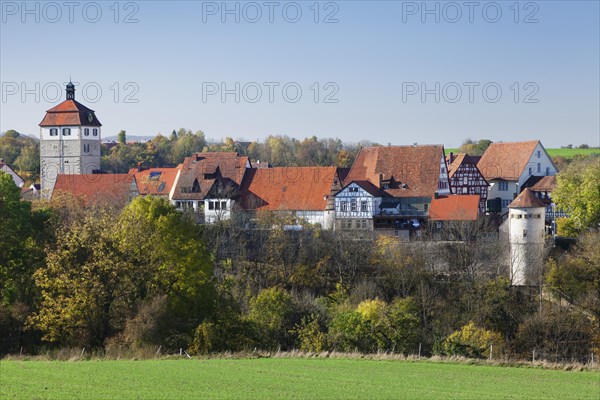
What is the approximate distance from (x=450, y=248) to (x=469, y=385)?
22.1 metres

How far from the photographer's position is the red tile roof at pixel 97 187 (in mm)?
57781

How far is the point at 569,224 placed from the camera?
50188mm

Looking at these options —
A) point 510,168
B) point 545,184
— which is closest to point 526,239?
point 545,184

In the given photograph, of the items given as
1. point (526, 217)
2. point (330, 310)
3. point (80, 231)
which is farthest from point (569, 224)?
point (80, 231)

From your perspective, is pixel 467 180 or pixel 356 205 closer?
pixel 356 205

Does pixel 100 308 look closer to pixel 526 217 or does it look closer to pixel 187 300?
pixel 187 300

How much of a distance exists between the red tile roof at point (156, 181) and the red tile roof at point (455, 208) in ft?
55.4

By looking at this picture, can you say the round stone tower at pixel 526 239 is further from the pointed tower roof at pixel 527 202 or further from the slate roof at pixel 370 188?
the slate roof at pixel 370 188

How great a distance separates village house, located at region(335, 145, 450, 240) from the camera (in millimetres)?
53594

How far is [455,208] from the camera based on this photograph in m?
51.0

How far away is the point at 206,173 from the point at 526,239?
2008cm

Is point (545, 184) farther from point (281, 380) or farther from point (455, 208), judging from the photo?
point (281, 380)

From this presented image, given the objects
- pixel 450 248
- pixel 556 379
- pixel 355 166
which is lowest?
pixel 556 379

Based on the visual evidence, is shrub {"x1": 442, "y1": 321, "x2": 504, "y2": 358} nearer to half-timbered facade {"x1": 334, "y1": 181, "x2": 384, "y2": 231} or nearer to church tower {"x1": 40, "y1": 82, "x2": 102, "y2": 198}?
half-timbered facade {"x1": 334, "y1": 181, "x2": 384, "y2": 231}
